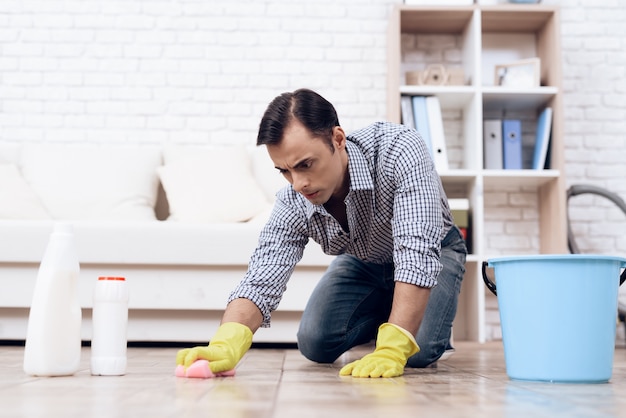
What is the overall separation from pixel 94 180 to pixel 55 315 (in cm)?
179

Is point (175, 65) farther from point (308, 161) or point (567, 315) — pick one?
point (567, 315)

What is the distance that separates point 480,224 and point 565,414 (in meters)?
2.30

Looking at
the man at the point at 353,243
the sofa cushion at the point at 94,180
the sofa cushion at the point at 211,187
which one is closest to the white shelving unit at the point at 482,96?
the sofa cushion at the point at 211,187

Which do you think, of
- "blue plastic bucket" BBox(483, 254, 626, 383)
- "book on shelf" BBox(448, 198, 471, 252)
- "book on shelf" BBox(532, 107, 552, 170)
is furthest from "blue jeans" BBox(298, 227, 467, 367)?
"book on shelf" BBox(532, 107, 552, 170)

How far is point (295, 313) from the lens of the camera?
2689 millimetres

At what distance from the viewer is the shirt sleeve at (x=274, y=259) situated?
1716 mm

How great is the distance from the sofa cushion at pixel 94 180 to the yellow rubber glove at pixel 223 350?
5.08 ft

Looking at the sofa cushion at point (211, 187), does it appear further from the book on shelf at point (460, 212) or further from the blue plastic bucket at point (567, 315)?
the blue plastic bucket at point (567, 315)

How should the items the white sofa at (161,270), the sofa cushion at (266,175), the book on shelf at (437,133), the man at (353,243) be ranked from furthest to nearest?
the book on shelf at (437,133) → the sofa cushion at (266,175) → the white sofa at (161,270) → the man at (353,243)

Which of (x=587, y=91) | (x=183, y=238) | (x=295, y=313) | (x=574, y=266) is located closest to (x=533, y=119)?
(x=587, y=91)

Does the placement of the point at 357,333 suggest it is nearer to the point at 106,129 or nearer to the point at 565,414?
the point at 565,414

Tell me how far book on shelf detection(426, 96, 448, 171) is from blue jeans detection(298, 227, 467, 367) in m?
1.26

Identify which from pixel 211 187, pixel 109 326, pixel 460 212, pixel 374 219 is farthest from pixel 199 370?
pixel 460 212

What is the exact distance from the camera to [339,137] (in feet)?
5.41
